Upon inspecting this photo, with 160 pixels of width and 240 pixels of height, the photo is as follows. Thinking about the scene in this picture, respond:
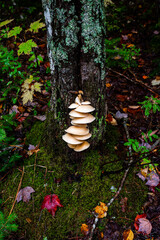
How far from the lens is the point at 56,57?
204 centimetres

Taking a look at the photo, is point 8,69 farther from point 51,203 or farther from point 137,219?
point 137,219

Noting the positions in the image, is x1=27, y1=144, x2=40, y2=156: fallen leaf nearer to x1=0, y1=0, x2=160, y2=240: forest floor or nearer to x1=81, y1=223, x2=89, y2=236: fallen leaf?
x1=0, y1=0, x2=160, y2=240: forest floor

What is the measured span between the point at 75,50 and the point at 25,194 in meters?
2.17

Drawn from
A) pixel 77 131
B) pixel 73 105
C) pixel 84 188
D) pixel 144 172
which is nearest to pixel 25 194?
pixel 84 188

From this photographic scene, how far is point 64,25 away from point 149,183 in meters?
2.50

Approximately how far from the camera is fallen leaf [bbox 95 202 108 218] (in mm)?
2240

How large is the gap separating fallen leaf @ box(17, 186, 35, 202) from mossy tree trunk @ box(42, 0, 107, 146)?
117 centimetres

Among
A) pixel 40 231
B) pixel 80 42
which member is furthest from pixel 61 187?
pixel 80 42

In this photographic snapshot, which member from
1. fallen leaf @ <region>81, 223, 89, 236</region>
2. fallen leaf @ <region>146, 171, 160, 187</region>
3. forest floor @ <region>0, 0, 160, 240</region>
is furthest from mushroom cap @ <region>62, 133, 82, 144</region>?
fallen leaf @ <region>146, 171, 160, 187</region>

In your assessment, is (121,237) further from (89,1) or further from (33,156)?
(89,1)

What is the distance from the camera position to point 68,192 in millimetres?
2443

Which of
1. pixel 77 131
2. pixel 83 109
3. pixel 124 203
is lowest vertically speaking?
pixel 124 203

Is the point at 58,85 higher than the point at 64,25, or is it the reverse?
the point at 64,25

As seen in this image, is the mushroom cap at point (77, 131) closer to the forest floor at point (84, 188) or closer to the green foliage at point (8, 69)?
the forest floor at point (84, 188)
